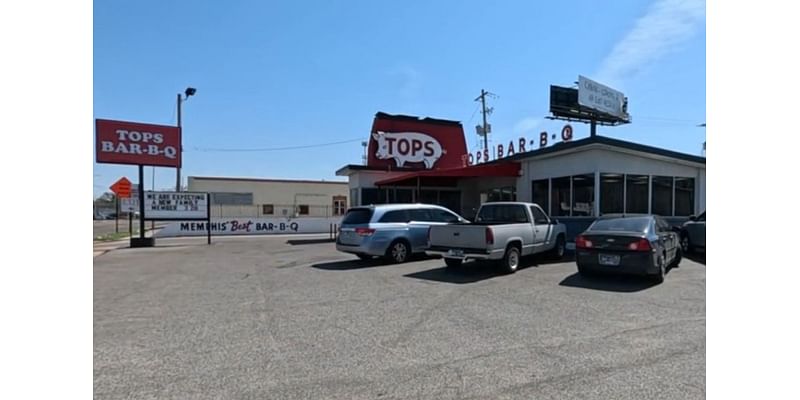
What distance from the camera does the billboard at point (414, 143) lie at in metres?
28.9

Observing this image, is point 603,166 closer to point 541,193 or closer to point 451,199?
point 541,193

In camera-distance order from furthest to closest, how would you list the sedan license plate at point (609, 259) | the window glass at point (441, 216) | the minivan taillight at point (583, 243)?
1. the window glass at point (441, 216)
2. the minivan taillight at point (583, 243)
3. the sedan license plate at point (609, 259)

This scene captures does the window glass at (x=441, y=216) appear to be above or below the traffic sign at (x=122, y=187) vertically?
below

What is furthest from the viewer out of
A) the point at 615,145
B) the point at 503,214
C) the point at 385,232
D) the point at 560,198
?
the point at 560,198

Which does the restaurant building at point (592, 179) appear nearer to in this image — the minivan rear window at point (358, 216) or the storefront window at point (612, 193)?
the storefront window at point (612, 193)

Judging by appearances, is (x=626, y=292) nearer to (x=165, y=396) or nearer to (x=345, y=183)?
(x=165, y=396)

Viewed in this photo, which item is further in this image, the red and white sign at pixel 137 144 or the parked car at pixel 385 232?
the red and white sign at pixel 137 144

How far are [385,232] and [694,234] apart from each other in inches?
389

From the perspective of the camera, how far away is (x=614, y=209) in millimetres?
16125

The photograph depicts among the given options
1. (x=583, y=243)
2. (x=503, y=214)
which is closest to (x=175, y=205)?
(x=503, y=214)

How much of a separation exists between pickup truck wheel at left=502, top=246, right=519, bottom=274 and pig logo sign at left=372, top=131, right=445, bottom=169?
61.4 ft

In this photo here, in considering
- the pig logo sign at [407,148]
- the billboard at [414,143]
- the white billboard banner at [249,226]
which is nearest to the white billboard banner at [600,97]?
the billboard at [414,143]

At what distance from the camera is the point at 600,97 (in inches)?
1228

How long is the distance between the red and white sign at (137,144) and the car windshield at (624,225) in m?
Result: 18.1
